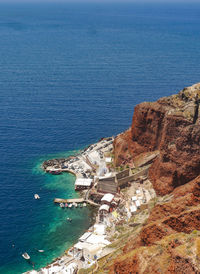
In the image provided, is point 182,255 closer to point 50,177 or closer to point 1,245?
point 1,245

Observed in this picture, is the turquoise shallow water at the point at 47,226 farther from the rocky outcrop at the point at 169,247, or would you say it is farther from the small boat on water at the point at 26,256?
the rocky outcrop at the point at 169,247

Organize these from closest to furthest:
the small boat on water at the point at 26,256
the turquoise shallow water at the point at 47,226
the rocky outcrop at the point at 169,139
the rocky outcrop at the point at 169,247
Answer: the rocky outcrop at the point at 169,247 → the small boat on water at the point at 26,256 → the turquoise shallow water at the point at 47,226 → the rocky outcrop at the point at 169,139

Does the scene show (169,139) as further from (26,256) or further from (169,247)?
(169,247)

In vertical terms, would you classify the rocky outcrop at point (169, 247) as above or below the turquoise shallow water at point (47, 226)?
below

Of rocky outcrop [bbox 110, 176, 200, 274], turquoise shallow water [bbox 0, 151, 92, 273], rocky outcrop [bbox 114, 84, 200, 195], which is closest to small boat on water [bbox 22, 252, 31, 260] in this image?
turquoise shallow water [bbox 0, 151, 92, 273]

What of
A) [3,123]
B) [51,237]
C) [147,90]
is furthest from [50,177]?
[147,90]

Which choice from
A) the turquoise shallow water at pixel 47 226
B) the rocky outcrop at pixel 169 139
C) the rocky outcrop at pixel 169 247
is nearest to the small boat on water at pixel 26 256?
the turquoise shallow water at pixel 47 226

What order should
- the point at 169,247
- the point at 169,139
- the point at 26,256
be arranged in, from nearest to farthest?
the point at 169,247 → the point at 26,256 → the point at 169,139

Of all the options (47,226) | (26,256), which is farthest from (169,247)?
(47,226)
